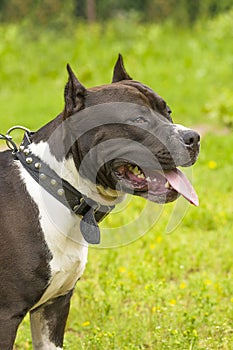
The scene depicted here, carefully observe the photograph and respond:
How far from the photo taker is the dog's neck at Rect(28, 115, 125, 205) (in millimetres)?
3174

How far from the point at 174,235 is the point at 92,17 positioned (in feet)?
39.8

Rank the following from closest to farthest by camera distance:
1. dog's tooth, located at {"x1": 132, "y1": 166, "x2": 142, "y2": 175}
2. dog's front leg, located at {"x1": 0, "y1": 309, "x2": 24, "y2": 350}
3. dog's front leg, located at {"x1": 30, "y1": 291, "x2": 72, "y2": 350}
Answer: dog's front leg, located at {"x1": 0, "y1": 309, "x2": 24, "y2": 350}, dog's tooth, located at {"x1": 132, "y1": 166, "x2": 142, "y2": 175}, dog's front leg, located at {"x1": 30, "y1": 291, "x2": 72, "y2": 350}

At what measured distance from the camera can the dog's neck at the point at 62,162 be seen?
3174 millimetres

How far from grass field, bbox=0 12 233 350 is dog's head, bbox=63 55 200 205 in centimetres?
54

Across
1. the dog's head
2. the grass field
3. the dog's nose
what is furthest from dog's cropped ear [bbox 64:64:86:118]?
the grass field

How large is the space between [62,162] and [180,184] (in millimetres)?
494

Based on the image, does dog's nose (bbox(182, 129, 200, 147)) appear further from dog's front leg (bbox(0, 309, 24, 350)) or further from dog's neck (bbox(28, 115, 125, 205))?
dog's front leg (bbox(0, 309, 24, 350))

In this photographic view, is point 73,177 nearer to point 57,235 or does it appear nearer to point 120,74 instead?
point 57,235

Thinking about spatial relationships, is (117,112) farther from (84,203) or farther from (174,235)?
(174,235)

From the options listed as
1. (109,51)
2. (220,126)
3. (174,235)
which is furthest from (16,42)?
(174,235)

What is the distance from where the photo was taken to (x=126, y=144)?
3.17 metres

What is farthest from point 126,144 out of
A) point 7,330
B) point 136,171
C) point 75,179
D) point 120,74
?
point 7,330

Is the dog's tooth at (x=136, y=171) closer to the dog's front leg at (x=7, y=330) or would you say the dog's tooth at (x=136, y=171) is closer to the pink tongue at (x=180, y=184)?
the pink tongue at (x=180, y=184)

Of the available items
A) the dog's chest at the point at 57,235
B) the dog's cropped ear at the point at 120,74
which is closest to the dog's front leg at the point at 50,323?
the dog's chest at the point at 57,235
